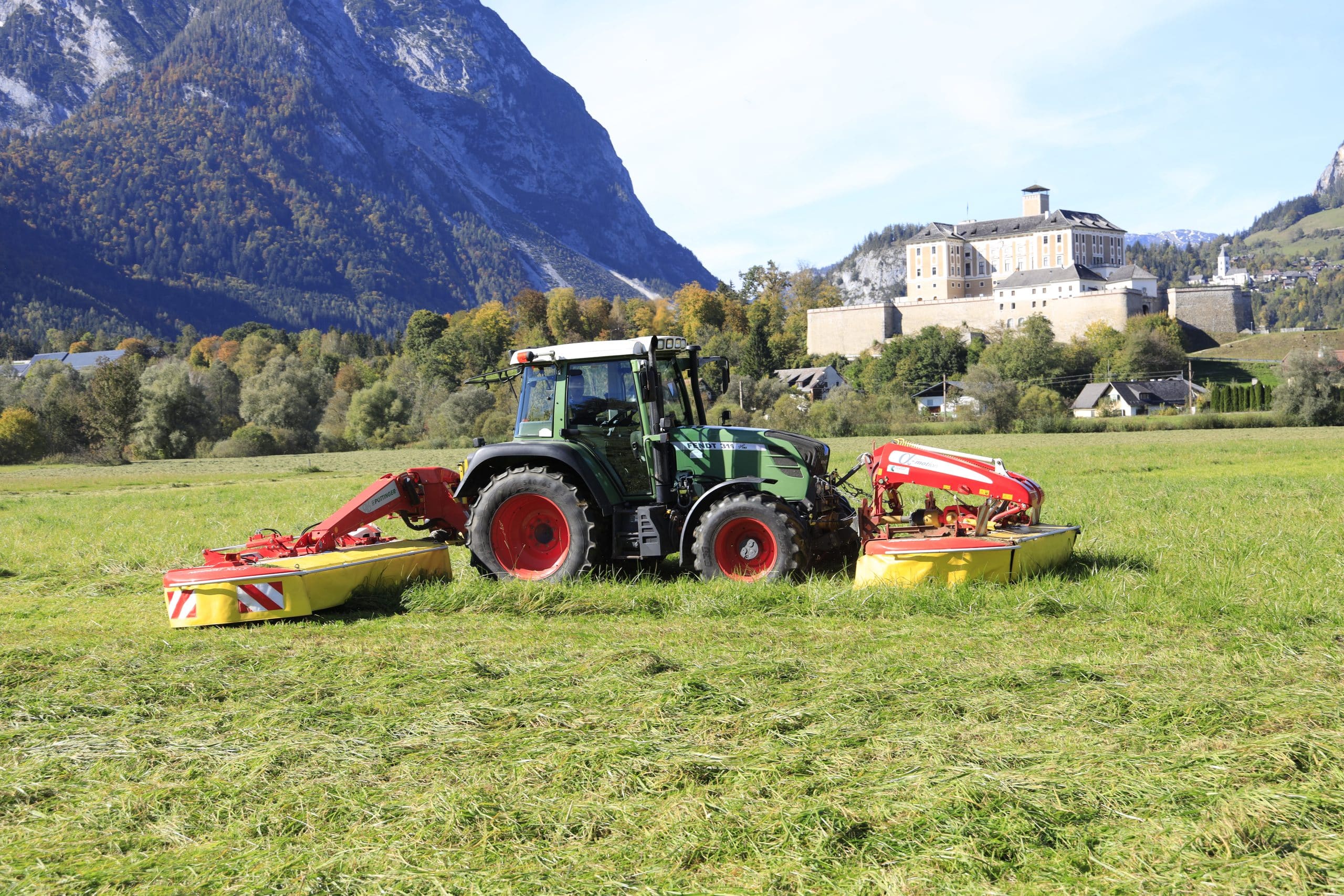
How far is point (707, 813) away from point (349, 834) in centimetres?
147

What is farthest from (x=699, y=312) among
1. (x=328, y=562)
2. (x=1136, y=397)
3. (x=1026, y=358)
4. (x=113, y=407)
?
(x=328, y=562)

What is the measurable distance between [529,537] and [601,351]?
76.0 inches

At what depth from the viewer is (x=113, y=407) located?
57.6m

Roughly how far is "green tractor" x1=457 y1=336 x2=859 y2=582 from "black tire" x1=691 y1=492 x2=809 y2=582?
14mm

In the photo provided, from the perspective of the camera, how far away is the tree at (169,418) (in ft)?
190

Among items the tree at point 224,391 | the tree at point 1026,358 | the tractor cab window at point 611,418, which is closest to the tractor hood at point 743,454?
the tractor cab window at point 611,418

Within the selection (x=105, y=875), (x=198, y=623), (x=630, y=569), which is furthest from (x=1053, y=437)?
(x=105, y=875)

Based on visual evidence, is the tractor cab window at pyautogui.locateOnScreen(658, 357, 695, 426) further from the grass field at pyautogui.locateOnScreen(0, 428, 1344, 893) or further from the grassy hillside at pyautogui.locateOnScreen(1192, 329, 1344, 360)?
the grassy hillside at pyautogui.locateOnScreen(1192, 329, 1344, 360)

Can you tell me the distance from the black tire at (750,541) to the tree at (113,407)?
184 ft

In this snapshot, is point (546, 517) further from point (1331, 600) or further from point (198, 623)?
point (1331, 600)

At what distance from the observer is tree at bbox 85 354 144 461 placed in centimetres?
5744

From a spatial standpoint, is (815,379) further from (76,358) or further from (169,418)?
(76,358)

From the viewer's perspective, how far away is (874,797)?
4.45m

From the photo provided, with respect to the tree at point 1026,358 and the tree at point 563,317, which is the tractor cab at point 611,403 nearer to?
the tree at point 1026,358
